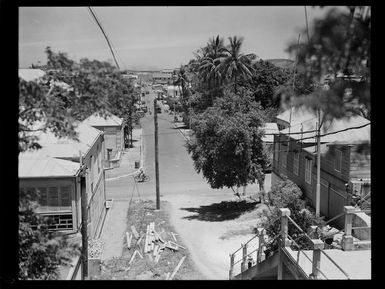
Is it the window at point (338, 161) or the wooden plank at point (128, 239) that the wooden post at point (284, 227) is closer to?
the window at point (338, 161)

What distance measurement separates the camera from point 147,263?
471 inches

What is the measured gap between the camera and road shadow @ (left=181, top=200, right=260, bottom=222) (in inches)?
612

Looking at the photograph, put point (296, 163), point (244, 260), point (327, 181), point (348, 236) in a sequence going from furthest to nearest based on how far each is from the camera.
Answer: point (296, 163) < point (327, 181) < point (244, 260) < point (348, 236)

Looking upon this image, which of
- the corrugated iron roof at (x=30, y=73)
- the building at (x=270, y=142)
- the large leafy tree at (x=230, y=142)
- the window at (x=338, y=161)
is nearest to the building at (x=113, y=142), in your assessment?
the large leafy tree at (x=230, y=142)

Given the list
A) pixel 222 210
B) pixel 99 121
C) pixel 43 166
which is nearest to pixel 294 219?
pixel 43 166

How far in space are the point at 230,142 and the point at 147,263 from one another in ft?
18.8

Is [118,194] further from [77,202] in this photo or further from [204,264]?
Result: [77,202]

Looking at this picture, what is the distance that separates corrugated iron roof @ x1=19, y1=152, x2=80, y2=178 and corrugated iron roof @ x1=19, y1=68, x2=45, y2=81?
1063 mm

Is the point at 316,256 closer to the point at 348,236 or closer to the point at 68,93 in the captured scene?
the point at 348,236

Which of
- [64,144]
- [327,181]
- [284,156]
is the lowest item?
[327,181]

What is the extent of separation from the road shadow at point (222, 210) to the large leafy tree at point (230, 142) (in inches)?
31.4

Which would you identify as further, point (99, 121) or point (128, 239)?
point (99, 121)

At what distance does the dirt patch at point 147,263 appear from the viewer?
35.8ft
